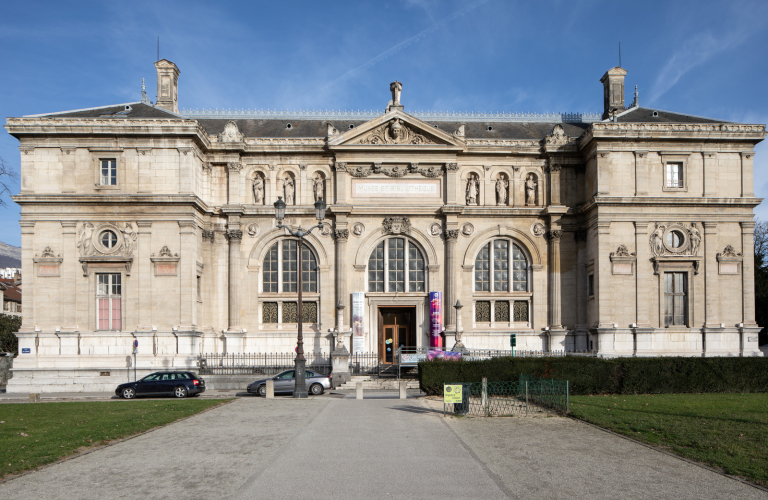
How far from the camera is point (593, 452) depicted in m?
14.2

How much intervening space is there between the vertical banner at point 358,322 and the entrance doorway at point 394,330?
1.71 m

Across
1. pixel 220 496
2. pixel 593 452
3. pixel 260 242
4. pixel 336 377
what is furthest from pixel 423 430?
pixel 260 242

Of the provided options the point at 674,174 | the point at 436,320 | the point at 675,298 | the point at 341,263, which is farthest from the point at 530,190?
the point at 341,263

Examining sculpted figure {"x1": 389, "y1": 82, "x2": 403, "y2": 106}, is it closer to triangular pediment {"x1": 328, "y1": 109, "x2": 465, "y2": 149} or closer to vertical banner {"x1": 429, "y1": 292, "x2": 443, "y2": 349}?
triangular pediment {"x1": 328, "y1": 109, "x2": 465, "y2": 149}

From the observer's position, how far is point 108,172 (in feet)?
117

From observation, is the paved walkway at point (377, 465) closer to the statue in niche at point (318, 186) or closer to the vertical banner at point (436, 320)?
the vertical banner at point (436, 320)

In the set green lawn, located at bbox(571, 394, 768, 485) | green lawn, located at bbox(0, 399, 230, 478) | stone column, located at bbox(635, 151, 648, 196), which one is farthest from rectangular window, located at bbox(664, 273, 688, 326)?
green lawn, located at bbox(0, 399, 230, 478)

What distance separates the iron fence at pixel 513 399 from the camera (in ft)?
67.2

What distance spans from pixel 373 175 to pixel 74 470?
93.3 feet

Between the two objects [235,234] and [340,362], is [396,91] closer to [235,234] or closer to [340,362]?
[235,234]

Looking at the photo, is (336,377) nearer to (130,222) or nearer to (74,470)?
(130,222)

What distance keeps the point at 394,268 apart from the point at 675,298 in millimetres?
15873

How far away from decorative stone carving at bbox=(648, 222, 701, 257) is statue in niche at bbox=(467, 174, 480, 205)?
10109mm

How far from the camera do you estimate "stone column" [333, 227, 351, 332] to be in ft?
125
